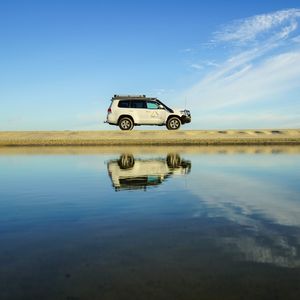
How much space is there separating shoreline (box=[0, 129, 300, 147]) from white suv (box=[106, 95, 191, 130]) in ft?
3.37

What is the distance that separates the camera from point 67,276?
4008 mm

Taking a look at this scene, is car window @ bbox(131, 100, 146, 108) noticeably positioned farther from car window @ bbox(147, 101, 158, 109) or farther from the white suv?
car window @ bbox(147, 101, 158, 109)

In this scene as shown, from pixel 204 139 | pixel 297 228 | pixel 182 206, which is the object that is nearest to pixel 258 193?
pixel 182 206

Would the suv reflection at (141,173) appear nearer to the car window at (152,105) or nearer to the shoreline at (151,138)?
the car window at (152,105)

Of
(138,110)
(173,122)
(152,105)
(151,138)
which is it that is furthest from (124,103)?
(173,122)

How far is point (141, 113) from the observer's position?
28344 mm

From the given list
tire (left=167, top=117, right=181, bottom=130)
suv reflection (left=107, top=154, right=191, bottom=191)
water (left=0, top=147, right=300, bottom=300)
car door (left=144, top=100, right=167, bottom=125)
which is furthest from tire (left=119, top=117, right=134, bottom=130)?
water (left=0, top=147, right=300, bottom=300)

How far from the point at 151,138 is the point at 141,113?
191cm

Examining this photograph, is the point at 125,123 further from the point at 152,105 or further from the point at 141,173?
the point at 141,173

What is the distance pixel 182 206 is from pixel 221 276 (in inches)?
140

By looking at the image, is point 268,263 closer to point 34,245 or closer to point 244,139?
point 34,245

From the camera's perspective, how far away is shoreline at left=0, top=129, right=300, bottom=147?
29.1m

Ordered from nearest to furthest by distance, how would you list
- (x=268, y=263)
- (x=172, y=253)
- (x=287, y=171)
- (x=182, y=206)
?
(x=268, y=263)
(x=172, y=253)
(x=182, y=206)
(x=287, y=171)

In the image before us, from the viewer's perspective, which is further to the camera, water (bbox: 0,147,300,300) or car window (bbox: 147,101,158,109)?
car window (bbox: 147,101,158,109)
